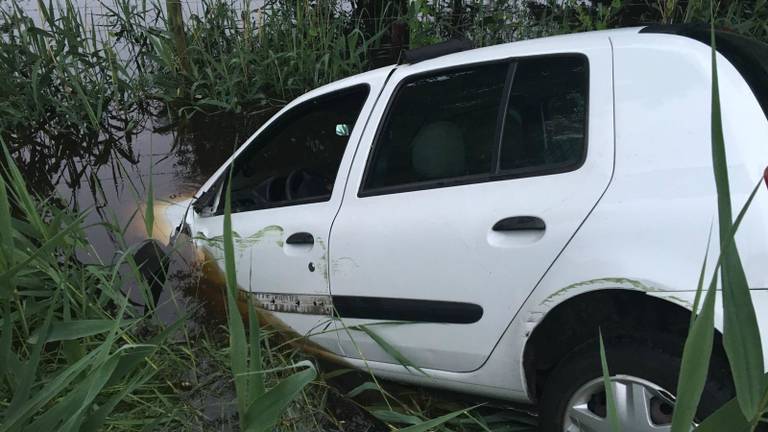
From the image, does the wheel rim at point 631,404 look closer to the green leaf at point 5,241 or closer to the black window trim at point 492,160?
the black window trim at point 492,160

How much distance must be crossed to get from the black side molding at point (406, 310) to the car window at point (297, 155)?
566mm

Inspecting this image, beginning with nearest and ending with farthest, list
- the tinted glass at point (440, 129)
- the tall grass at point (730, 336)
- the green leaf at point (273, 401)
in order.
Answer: the tall grass at point (730, 336) → the green leaf at point (273, 401) → the tinted glass at point (440, 129)

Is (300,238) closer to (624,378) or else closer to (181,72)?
(624,378)

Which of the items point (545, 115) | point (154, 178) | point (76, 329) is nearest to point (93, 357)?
point (76, 329)

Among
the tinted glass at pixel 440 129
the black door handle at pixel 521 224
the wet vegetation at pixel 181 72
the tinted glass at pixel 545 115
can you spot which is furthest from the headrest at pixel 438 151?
the wet vegetation at pixel 181 72

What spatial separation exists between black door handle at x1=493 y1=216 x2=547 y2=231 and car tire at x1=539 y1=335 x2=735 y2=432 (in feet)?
1.25

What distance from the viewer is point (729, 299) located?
950 mm

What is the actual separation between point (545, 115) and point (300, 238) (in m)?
1.04

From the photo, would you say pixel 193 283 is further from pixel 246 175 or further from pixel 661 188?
pixel 661 188

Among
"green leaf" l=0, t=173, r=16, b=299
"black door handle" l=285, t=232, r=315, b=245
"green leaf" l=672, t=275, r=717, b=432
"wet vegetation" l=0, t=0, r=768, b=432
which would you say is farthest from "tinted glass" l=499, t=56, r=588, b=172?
"green leaf" l=0, t=173, r=16, b=299

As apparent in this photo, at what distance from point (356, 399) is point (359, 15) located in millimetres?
4270

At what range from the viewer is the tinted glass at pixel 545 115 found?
1.86m

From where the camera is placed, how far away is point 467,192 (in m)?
1.96

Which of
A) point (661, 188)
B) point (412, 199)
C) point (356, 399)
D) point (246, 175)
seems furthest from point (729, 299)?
point (246, 175)
